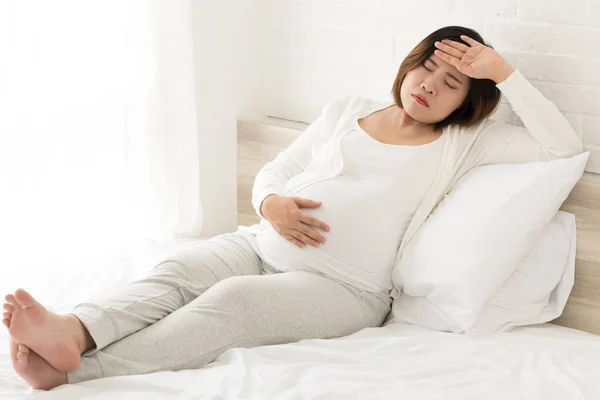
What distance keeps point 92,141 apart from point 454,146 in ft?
3.50

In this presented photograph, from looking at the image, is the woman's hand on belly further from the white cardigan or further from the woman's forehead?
the woman's forehead

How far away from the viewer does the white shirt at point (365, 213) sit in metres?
2.05

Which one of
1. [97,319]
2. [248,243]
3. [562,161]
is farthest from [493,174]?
[97,319]

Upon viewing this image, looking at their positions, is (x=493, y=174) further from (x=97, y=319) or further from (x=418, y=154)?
(x=97, y=319)

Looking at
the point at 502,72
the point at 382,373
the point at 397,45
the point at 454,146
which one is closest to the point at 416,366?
the point at 382,373

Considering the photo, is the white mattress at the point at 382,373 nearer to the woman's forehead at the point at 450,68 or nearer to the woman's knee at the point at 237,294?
the woman's knee at the point at 237,294

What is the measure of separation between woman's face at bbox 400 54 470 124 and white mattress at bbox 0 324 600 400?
1.77 feet

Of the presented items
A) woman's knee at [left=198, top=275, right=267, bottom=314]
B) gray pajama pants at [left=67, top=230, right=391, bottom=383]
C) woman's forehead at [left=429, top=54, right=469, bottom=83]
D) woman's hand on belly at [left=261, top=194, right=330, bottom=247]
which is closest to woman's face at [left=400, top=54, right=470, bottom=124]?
woman's forehead at [left=429, top=54, right=469, bottom=83]

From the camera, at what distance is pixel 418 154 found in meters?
2.12

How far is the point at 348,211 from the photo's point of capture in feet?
6.81

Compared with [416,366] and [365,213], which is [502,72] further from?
[416,366]

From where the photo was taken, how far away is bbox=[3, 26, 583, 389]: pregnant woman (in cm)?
184

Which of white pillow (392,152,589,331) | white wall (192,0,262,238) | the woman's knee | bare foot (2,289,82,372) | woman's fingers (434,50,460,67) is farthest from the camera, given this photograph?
white wall (192,0,262,238)

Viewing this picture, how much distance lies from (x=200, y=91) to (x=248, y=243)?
2.38ft
